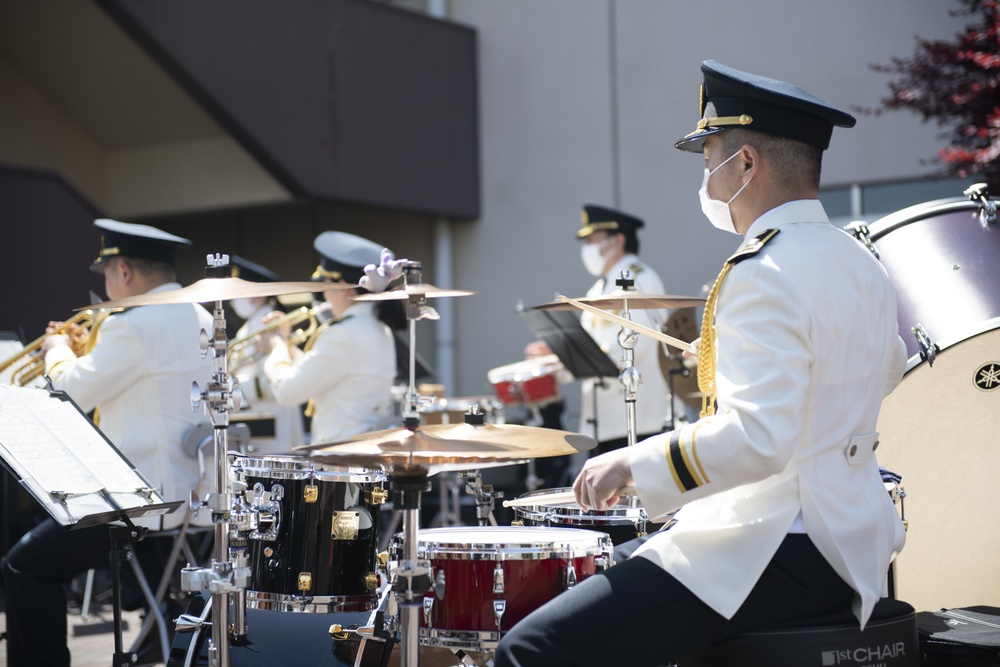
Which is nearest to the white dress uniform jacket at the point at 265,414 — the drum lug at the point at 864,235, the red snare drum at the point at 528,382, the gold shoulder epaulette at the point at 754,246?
the red snare drum at the point at 528,382

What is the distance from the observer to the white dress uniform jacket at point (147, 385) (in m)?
4.55

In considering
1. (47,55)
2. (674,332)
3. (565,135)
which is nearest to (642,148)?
(565,135)

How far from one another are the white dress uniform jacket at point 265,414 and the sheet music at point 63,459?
268 cm

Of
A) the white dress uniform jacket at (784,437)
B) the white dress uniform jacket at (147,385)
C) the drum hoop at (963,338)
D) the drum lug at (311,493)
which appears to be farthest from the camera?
Result: the white dress uniform jacket at (147,385)

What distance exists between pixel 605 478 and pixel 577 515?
3.24ft

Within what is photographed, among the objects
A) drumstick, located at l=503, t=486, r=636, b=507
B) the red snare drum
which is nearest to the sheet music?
drumstick, located at l=503, t=486, r=636, b=507

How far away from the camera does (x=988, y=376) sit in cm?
353

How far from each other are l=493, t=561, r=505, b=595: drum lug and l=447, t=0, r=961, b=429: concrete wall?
6742mm

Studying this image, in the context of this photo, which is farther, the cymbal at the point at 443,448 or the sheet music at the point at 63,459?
the sheet music at the point at 63,459

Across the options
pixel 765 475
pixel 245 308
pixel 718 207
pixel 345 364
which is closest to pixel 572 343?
pixel 345 364

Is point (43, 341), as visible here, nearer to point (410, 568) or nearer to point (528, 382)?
point (410, 568)

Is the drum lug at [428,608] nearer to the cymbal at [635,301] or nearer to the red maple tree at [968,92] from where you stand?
the cymbal at [635,301]

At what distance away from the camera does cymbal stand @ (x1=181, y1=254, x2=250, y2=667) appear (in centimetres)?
307

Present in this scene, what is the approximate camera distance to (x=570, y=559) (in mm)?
2898
